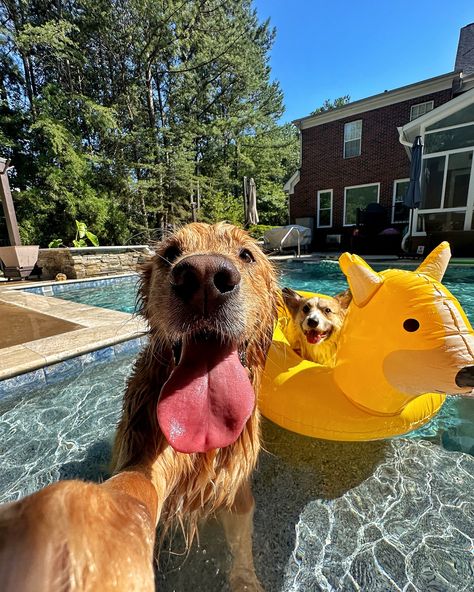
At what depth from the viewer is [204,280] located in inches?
50.1

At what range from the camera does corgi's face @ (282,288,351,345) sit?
372 cm

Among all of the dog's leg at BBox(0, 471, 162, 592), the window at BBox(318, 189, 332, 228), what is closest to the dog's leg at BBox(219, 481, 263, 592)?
the dog's leg at BBox(0, 471, 162, 592)

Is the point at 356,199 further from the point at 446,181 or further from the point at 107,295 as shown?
the point at 107,295

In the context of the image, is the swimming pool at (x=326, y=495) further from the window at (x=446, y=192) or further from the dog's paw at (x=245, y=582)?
the window at (x=446, y=192)

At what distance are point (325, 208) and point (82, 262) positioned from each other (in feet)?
45.6

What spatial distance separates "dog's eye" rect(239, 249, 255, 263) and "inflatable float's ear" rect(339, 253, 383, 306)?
743 mm

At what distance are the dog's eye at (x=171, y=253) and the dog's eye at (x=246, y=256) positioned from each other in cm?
38

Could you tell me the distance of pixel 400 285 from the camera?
200 cm

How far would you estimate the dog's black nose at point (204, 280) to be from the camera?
1.24m

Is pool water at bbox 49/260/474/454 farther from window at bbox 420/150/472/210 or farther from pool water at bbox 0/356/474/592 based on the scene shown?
window at bbox 420/150/472/210

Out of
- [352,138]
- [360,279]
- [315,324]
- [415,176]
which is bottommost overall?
[315,324]

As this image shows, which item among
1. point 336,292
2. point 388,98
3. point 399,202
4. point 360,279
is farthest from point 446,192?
point 360,279

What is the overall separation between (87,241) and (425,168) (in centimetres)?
1611

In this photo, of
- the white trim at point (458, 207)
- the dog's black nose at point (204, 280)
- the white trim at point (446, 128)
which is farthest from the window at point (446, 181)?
the dog's black nose at point (204, 280)
